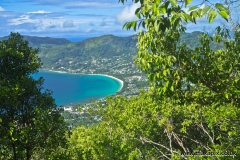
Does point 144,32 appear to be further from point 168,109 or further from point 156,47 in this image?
point 168,109

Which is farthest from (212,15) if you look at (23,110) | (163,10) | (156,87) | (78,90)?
(78,90)

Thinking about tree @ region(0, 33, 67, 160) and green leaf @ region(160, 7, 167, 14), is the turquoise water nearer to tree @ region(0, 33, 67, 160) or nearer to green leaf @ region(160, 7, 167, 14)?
tree @ region(0, 33, 67, 160)

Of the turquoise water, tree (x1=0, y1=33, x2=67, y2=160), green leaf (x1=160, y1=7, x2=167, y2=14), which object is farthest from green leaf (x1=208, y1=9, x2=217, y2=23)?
the turquoise water

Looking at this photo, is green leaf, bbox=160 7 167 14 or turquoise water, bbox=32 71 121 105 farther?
turquoise water, bbox=32 71 121 105

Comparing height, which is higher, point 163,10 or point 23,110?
point 163,10

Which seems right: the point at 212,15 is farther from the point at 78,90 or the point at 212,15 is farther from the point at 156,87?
the point at 78,90

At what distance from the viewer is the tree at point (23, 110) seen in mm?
7098

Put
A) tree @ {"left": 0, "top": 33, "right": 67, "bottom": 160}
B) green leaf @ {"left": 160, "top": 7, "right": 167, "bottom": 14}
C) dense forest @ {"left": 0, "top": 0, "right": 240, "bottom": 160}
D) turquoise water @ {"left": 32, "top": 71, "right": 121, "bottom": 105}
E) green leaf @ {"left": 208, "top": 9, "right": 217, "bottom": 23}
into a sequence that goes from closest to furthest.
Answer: green leaf @ {"left": 208, "top": 9, "right": 217, "bottom": 23} → green leaf @ {"left": 160, "top": 7, "right": 167, "bottom": 14} → dense forest @ {"left": 0, "top": 0, "right": 240, "bottom": 160} → tree @ {"left": 0, "top": 33, "right": 67, "bottom": 160} → turquoise water @ {"left": 32, "top": 71, "right": 121, "bottom": 105}

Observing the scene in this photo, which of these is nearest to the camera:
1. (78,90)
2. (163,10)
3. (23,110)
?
(163,10)

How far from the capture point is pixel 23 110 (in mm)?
7703

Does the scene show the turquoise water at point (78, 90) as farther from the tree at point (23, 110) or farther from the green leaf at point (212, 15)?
the green leaf at point (212, 15)

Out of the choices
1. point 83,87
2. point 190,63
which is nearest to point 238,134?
point 190,63

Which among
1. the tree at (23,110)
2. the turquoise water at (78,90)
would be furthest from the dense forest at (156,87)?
the turquoise water at (78,90)

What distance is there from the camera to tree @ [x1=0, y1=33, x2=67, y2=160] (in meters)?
7.10
